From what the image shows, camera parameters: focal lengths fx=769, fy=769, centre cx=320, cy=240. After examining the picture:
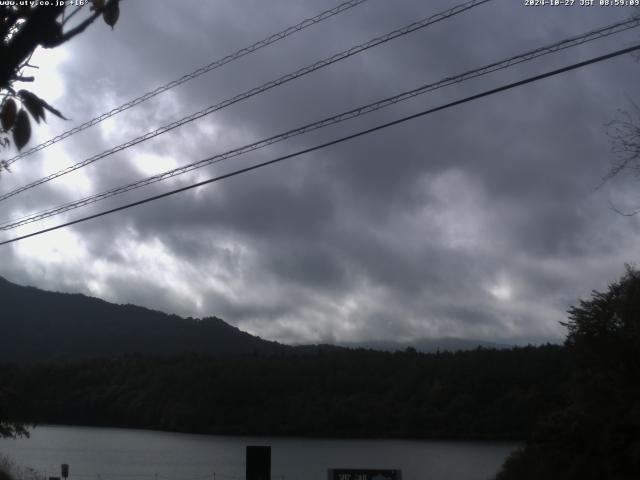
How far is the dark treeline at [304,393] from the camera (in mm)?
77312

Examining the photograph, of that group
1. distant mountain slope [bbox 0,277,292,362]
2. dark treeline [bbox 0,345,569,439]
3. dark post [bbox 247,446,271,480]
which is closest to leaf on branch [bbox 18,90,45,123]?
dark post [bbox 247,446,271,480]

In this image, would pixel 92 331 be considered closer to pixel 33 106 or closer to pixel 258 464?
pixel 258 464

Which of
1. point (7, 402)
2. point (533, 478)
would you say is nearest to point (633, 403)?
point (533, 478)

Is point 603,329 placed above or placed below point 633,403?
above

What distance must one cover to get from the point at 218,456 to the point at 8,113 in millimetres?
60347

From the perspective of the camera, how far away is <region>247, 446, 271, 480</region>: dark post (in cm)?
1564

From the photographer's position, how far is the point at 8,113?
11.8 ft

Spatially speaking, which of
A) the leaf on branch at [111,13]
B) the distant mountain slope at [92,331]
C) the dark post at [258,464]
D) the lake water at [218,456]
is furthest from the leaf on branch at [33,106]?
the distant mountain slope at [92,331]

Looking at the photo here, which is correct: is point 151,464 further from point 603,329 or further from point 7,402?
point 603,329

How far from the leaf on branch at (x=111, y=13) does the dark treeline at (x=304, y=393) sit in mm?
69081

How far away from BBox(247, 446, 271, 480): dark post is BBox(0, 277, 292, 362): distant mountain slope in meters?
96.9

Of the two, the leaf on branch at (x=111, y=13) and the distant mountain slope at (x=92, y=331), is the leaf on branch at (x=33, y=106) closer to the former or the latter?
the leaf on branch at (x=111, y=13)

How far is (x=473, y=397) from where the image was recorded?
7588 centimetres

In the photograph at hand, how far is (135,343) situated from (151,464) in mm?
86277
